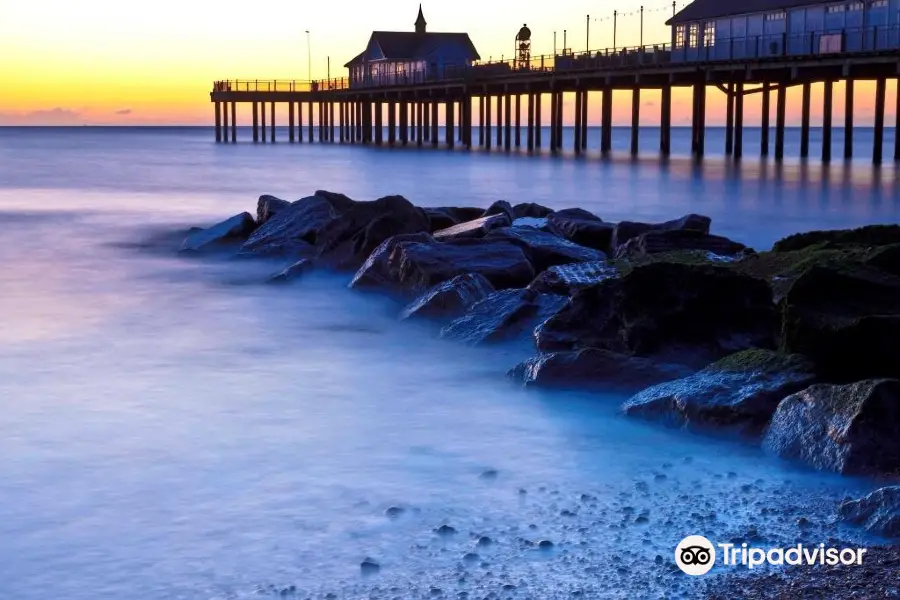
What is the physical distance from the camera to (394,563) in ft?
12.4

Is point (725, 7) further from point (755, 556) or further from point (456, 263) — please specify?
point (755, 556)

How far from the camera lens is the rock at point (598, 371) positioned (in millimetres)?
5797

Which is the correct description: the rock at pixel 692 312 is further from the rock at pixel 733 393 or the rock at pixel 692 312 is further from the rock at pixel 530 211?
the rock at pixel 530 211

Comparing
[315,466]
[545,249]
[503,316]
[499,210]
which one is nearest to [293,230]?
[499,210]

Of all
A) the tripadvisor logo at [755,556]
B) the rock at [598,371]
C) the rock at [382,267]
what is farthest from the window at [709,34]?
the tripadvisor logo at [755,556]

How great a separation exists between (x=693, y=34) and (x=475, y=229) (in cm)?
2716

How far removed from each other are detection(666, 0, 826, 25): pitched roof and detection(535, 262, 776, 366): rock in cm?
2508

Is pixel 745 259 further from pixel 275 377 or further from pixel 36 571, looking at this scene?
pixel 36 571

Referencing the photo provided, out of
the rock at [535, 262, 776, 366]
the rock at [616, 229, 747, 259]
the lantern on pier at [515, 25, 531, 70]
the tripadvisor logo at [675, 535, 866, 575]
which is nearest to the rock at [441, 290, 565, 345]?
the rock at [535, 262, 776, 366]

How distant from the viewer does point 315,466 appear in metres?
4.88

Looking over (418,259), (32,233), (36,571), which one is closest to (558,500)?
(36,571)

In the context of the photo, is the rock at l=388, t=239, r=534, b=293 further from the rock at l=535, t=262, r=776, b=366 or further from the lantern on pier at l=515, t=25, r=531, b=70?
the lantern on pier at l=515, t=25, r=531, b=70

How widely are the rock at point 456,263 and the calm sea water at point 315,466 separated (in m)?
0.36

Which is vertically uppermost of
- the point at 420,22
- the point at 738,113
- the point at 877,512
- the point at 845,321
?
the point at 420,22
